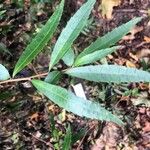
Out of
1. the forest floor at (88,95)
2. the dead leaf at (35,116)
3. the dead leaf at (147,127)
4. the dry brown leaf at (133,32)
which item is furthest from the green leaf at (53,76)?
the dry brown leaf at (133,32)

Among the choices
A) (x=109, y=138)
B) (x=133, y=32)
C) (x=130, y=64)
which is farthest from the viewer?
(x=133, y=32)

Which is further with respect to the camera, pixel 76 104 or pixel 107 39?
pixel 107 39

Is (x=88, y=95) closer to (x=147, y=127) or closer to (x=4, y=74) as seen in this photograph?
(x=147, y=127)

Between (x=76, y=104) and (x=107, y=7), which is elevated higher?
(x=76, y=104)

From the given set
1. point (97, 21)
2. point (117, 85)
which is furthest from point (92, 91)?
point (97, 21)

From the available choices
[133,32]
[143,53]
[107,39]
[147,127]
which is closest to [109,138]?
[147,127]

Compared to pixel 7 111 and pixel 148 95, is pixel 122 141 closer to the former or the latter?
pixel 148 95

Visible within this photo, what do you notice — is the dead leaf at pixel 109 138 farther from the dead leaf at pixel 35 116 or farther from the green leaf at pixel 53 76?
the green leaf at pixel 53 76

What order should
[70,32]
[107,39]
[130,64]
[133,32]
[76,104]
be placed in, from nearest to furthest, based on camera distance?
[76,104] → [70,32] → [107,39] → [130,64] → [133,32]
